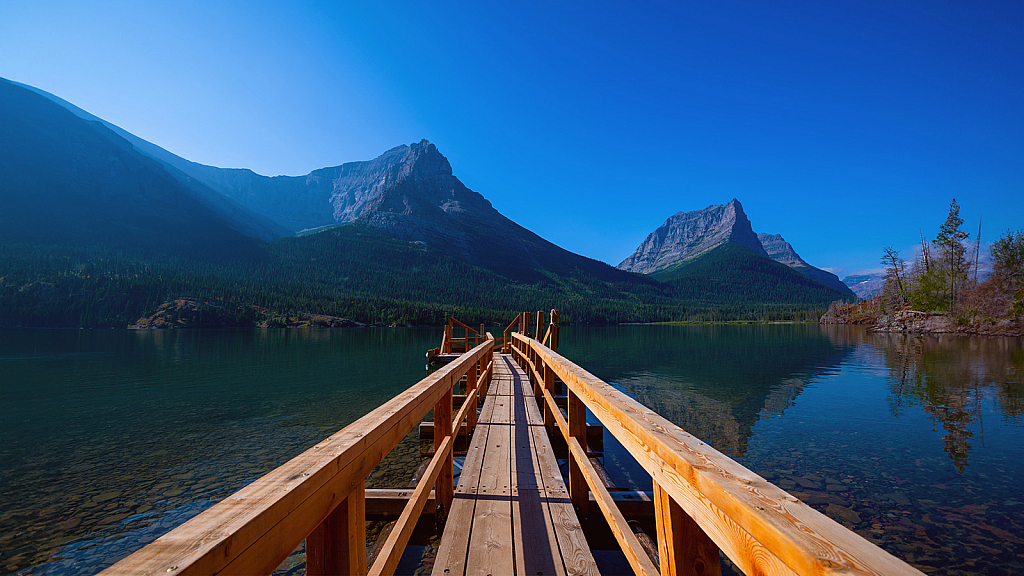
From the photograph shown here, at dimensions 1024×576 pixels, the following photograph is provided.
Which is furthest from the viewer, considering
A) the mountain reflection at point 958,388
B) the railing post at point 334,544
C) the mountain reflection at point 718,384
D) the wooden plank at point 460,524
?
the mountain reflection at point 718,384

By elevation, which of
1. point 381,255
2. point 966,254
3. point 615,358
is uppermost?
point 381,255

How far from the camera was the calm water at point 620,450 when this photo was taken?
6.86 meters

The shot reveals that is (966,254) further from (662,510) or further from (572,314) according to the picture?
(572,314)

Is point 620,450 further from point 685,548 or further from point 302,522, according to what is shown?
point 302,522

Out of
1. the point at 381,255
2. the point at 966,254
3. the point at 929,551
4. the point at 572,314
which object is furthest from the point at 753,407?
the point at 381,255

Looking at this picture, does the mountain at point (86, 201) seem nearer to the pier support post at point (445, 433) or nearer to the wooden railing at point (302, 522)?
the pier support post at point (445, 433)

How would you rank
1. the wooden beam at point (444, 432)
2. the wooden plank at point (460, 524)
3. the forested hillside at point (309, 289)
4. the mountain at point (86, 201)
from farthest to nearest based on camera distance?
the mountain at point (86, 201)
the forested hillside at point (309, 289)
the wooden beam at point (444, 432)
the wooden plank at point (460, 524)

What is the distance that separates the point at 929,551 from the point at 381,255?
17367 cm

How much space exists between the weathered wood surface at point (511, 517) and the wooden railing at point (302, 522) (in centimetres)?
109

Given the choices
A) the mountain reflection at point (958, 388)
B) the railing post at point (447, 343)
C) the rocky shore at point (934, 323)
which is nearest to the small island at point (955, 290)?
the rocky shore at point (934, 323)

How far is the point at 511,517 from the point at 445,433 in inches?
40.4

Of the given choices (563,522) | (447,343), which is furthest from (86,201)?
(563,522)

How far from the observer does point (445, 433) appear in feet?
13.7

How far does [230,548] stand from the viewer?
3.21 feet
